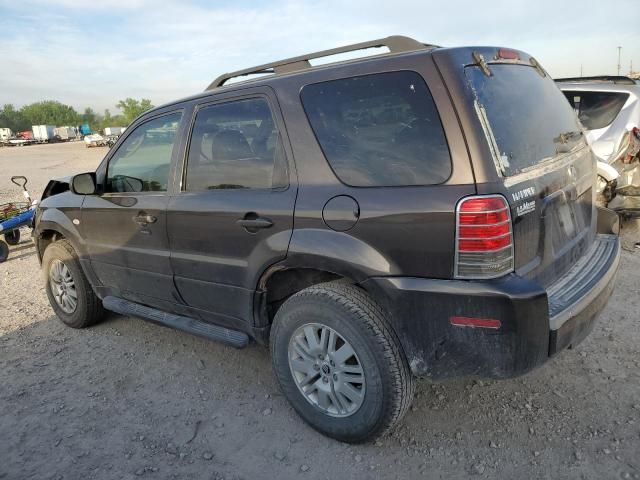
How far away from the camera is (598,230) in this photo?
3438 mm

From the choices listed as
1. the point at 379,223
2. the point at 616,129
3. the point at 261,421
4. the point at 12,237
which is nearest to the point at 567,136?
the point at 379,223

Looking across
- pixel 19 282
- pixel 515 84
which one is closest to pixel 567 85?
pixel 515 84

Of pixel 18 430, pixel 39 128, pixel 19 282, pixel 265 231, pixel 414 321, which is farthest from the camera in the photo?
pixel 39 128

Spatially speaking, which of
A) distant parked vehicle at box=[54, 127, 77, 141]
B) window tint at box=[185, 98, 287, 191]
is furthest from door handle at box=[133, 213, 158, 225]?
distant parked vehicle at box=[54, 127, 77, 141]

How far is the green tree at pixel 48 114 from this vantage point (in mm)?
123000

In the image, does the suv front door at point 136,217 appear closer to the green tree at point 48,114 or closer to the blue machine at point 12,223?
the blue machine at point 12,223

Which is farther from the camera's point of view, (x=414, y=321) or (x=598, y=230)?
(x=598, y=230)

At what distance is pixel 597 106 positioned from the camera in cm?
646

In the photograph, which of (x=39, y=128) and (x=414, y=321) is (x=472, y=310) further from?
(x=39, y=128)

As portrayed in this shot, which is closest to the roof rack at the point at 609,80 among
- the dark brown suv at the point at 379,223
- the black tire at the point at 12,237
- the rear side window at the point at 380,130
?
the dark brown suv at the point at 379,223

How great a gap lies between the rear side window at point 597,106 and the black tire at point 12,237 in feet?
27.5

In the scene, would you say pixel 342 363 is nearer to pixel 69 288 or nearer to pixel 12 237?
pixel 69 288

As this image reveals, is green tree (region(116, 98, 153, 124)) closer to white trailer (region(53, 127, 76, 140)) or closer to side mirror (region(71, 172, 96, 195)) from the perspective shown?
white trailer (region(53, 127, 76, 140))

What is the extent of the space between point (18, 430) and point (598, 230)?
3.91 m
